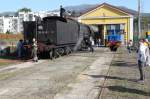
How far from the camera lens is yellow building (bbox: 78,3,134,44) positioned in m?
75.2

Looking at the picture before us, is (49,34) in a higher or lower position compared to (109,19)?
lower

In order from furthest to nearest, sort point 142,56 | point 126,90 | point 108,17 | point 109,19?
point 109,19, point 108,17, point 142,56, point 126,90

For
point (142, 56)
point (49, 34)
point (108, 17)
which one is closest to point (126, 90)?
point (142, 56)

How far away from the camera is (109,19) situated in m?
76.8

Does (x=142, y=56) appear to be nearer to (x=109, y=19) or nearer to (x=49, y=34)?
(x=49, y=34)

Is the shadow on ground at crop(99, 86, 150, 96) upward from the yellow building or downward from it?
downward

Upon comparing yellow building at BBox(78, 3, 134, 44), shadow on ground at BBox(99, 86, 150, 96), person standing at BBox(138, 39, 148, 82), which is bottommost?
shadow on ground at BBox(99, 86, 150, 96)

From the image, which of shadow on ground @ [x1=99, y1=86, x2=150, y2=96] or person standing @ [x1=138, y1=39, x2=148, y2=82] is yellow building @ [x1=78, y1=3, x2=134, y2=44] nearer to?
person standing @ [x1=138, y1=39, x2=148, y2=82]

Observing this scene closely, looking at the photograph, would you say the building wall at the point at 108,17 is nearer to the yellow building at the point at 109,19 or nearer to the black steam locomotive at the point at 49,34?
the yellow building at the point at 109,19

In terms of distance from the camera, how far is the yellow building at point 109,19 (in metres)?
75.2

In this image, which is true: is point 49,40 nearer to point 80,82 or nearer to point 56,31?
point 56,31

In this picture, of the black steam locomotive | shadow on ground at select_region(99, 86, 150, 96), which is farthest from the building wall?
shadow on ground at select_region(99, 86, 150, 96)

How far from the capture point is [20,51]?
1400 inches

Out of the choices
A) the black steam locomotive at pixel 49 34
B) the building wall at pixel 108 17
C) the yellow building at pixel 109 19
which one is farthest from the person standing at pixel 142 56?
the building wall at pixel 108 17
